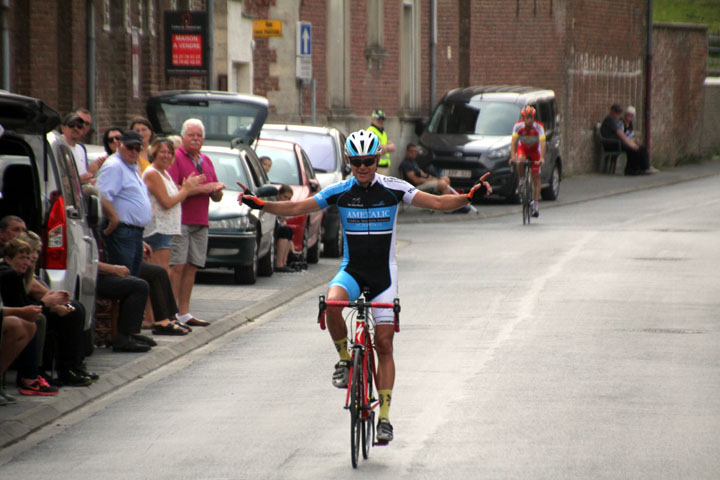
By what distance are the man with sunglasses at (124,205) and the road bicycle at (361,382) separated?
4.20 meters

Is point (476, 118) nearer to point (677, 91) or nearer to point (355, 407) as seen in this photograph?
point (677, 91)

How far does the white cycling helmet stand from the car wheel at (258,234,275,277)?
969 cm

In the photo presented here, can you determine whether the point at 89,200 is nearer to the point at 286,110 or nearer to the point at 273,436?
the point at 273,436

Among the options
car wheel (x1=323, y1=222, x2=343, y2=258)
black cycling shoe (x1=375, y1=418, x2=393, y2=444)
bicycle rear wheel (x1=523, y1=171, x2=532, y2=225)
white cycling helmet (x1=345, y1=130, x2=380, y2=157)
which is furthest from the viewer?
bicycle rear wheel (x1=523, y1=171, x2=532, y2=225)

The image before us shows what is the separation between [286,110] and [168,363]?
2255 cm

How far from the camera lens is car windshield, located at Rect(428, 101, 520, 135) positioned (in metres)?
32.8

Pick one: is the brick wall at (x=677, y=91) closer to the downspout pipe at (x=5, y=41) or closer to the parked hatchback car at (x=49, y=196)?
the downspout pipe at (x=5, y=41)

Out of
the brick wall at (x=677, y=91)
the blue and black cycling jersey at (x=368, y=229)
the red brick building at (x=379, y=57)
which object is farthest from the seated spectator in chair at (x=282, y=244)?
the brick wall at (x=677, y=91)

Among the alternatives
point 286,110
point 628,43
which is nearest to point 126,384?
point 286,110

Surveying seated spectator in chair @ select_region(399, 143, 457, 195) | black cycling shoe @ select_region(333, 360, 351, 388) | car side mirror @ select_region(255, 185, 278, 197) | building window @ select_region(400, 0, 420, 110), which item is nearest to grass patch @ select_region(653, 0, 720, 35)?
building window @ select_region(400, 0, 420, 110)

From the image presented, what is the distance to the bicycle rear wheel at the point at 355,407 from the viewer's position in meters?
7.79

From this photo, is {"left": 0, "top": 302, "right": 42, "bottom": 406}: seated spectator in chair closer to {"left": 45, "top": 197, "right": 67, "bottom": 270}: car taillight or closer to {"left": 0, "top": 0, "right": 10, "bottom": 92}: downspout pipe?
{"left": 45, "top": 197, "right": 67, "bottom": 270}: car taillight

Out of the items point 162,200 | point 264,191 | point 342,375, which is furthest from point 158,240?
point 342,375

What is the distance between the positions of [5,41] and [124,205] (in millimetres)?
8760
